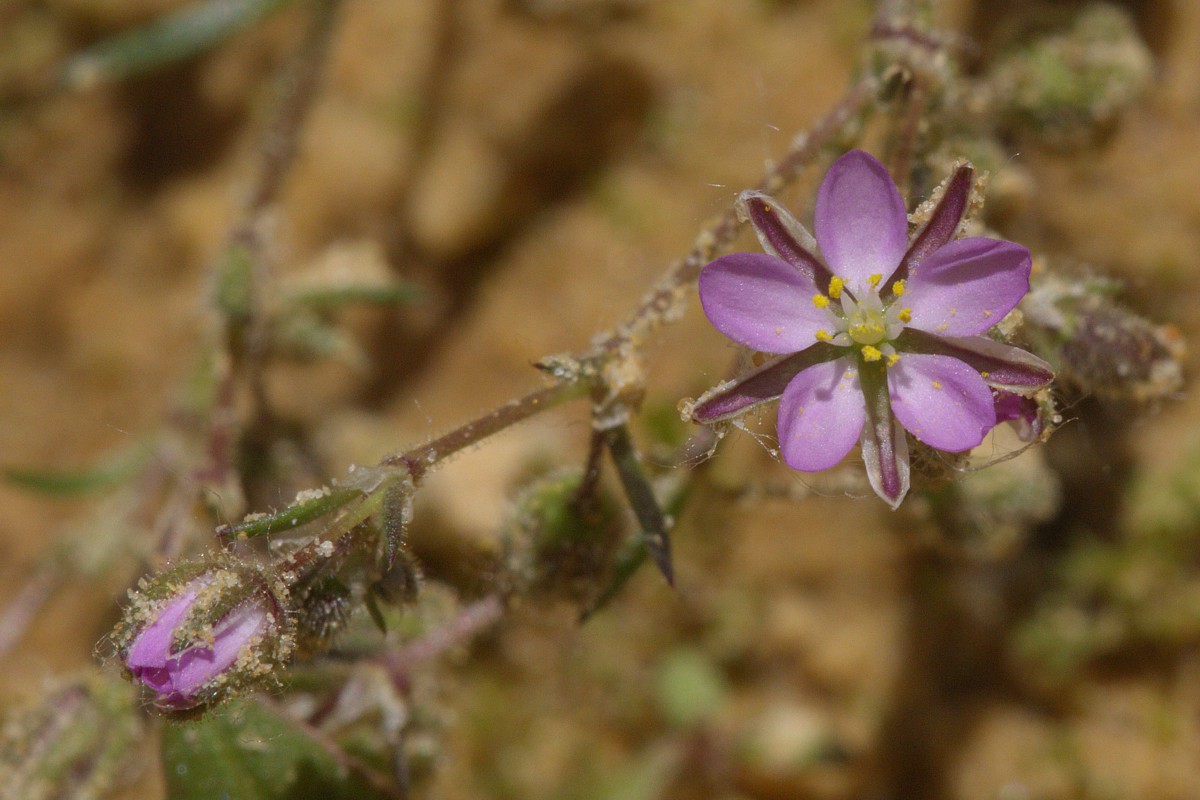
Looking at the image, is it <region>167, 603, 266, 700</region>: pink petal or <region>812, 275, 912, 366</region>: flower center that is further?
<region>812, 275, 912, 366</region>: flower center

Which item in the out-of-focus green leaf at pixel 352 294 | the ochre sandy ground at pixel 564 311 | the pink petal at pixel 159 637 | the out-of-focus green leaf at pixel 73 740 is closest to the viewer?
the pink petal at pixel 159 637

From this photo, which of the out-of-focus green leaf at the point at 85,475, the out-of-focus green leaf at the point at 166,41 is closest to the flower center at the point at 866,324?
the out-of-focus green leaf at the point at 85,475

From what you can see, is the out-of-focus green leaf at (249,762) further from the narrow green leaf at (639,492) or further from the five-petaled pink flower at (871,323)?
the five-petaled pink flower at (871,323)

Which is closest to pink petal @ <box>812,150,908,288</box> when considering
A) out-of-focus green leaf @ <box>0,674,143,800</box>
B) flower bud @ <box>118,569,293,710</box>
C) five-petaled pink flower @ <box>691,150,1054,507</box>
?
five-petaled pink flower @ <box>691,150,1054,507</box>

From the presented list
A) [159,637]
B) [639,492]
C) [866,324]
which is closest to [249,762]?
[159,637]

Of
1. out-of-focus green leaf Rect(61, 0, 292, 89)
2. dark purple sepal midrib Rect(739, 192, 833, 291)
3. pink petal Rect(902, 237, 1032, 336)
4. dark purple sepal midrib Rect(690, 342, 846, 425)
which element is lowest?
pink petal Rect(902, 237, 1032, 336)

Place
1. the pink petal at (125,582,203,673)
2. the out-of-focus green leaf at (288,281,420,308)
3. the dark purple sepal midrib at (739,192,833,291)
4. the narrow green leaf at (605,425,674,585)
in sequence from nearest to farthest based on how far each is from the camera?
the pink petal at (125,582,203,673)
the dark purple sepal midrib at (739,192,833,291)
the narrow green leaf at (605,425,674,585)
the out-of-focus green leaf at (288,281,420,308)

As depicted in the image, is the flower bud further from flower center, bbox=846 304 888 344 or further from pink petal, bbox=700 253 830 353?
flower center, bbox=846 304 888 344

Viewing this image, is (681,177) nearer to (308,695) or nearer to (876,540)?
(876,540)
